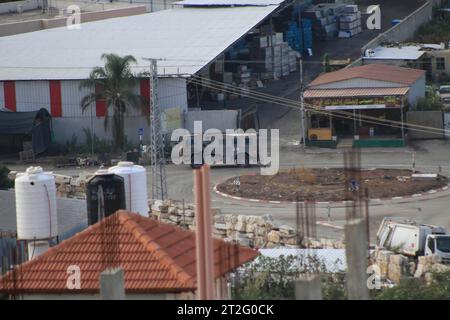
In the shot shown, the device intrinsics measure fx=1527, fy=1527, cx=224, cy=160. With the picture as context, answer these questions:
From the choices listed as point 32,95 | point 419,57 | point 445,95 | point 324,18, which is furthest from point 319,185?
point 324,18

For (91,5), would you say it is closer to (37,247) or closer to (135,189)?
(135,189)

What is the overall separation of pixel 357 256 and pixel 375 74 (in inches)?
973

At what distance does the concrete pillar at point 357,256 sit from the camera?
10578 millimetres

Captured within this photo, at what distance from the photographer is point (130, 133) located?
3431 cm

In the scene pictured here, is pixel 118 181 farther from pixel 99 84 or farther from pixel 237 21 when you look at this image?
pixel 237 21

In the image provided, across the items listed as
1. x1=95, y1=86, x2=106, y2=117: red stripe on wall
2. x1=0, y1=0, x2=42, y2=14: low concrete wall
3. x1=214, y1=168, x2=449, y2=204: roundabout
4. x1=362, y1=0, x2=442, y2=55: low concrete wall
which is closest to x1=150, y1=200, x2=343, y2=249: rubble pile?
x1=214, y1=168, x2=449, y2=204: roundabout

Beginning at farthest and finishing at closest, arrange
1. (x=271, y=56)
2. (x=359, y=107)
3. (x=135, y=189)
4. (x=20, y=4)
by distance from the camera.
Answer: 1. (x=20, y=4)
2. (x=271, y=56)
3. (x=359, y=107)
4. (x=135, y=189)

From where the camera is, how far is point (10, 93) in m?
35.6

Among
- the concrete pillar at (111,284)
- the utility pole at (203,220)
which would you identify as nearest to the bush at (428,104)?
the utility pole at (203,220)

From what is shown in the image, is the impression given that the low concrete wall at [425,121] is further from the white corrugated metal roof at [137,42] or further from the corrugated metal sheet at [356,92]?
the white corrugated metal roof at [137,42]

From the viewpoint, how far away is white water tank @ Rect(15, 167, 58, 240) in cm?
1864

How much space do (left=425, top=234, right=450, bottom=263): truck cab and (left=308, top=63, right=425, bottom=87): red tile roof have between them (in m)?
12.5

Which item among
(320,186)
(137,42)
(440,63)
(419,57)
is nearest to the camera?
(320,186)

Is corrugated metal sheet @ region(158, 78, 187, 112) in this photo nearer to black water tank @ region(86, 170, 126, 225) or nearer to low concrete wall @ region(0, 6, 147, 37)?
low concrete wall @ region(0, 6, 147, 37)
